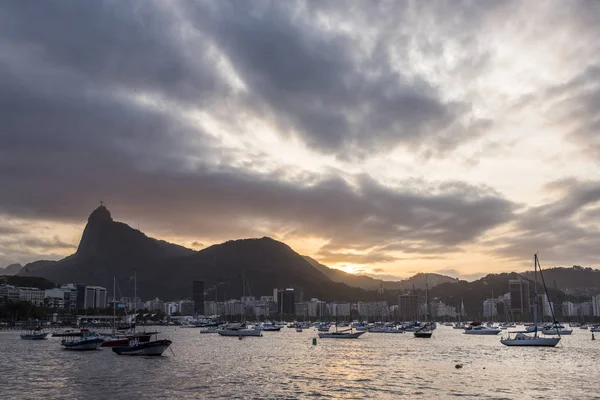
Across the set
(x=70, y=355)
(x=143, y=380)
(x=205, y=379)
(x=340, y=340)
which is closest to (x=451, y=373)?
(x=205, y=379)

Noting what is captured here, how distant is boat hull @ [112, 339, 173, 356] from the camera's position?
84250 mm

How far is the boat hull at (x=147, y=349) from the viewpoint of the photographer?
8425 centimetres

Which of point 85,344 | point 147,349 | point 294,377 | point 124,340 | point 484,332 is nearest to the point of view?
point 294,377

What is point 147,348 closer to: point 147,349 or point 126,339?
point 147,349

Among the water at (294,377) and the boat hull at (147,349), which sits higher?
the boat hull at (147,349)

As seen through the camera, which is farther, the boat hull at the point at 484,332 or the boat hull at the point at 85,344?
the boat hull at the point at 484,332

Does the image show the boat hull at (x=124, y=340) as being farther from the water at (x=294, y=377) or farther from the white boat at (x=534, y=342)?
the white boat at (x=534, y=342)

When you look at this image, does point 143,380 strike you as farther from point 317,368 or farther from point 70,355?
point 70,355

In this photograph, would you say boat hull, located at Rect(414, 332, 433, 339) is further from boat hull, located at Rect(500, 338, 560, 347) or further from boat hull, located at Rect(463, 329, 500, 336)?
boat hull, located at Rect(500, 338, 560, 347)

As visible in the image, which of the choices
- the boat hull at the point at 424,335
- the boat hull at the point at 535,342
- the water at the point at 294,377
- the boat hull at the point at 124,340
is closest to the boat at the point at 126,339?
Answer: the boat hull at the point at 124,340

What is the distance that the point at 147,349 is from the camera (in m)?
84.9

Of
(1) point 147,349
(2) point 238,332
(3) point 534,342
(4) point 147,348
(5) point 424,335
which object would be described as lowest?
(5) point 424,335

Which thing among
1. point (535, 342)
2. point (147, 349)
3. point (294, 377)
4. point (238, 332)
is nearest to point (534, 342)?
point (535, 342)

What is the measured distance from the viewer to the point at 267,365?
76.6 meters
